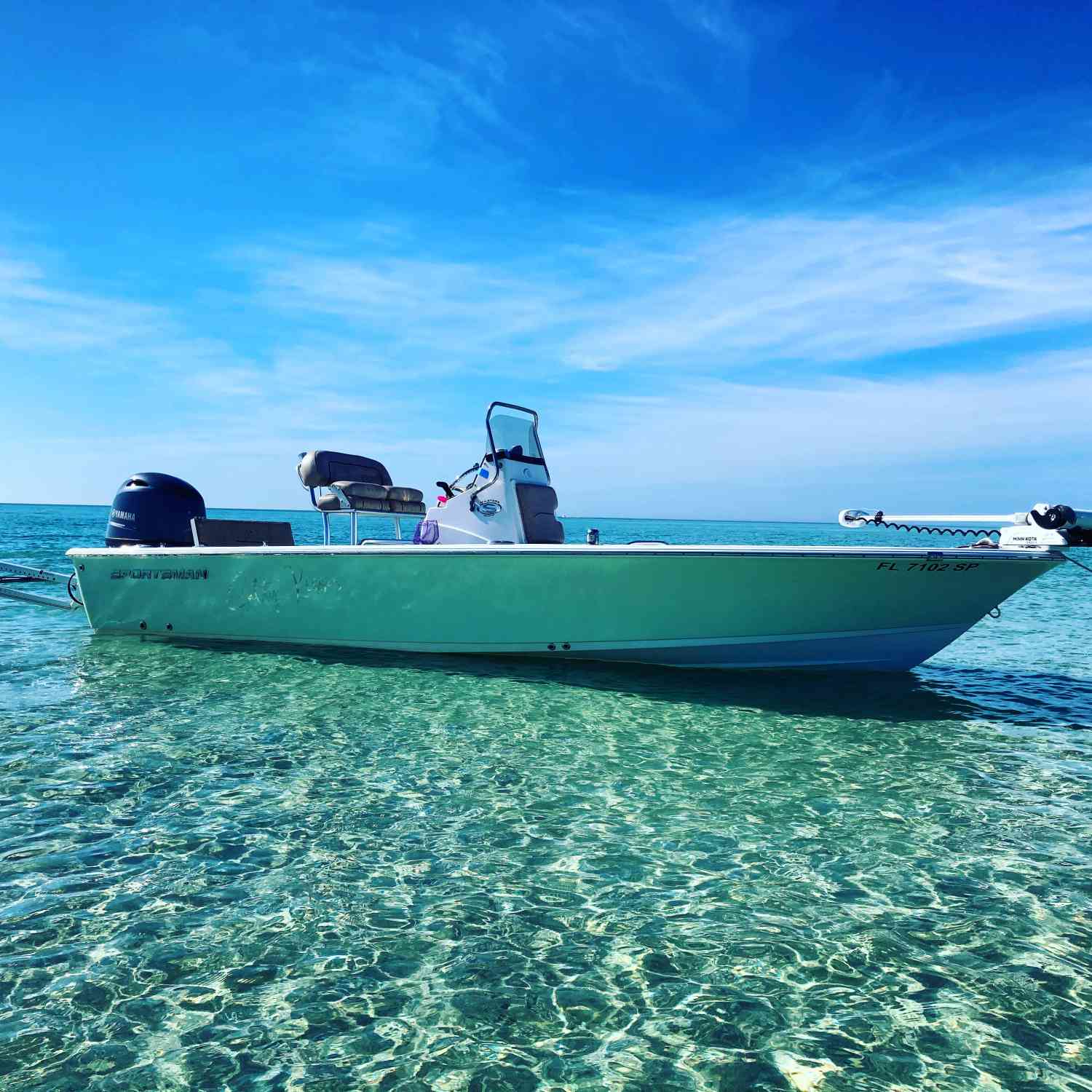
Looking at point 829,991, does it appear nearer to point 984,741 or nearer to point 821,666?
point 984,741

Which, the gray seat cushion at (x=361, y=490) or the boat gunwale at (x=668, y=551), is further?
the gray seat cushion at (x=361, y=490)

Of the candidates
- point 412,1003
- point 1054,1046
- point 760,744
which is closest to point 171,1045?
point 412,1003

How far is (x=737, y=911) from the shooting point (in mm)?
3258

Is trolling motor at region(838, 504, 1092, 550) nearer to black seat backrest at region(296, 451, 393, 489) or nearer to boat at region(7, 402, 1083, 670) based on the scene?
boat at region(7, 402, 1083, 670)

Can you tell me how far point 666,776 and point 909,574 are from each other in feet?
11.6

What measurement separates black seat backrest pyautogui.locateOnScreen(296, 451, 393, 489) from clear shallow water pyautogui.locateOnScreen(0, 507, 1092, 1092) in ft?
10.4

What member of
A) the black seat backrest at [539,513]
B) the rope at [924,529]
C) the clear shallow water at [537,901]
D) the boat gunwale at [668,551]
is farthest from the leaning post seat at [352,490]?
the rope at [924,529]

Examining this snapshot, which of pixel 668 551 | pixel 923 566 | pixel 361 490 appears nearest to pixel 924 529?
pixel 923 566

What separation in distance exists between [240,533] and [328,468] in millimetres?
1639

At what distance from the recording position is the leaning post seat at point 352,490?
883cm

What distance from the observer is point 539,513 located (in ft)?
29.0

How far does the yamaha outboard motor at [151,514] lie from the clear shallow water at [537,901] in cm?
380

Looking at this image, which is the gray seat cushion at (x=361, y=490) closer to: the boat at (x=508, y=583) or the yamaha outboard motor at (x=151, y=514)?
the boat at (x=508, y=583)

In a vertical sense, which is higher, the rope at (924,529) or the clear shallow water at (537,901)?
the rope at (924,529)
